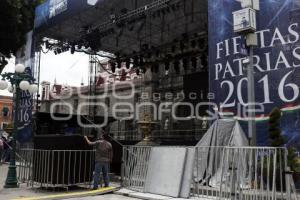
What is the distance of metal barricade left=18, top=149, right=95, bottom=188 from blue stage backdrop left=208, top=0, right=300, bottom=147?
13.8 feet

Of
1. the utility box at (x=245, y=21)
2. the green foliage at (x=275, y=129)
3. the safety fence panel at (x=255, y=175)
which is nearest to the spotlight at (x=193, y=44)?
the utility box at (x=245, y=21)

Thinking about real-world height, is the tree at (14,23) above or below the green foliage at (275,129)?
above

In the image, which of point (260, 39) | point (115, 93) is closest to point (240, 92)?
point (260, 39)

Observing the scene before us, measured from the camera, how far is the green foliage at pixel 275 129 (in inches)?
394

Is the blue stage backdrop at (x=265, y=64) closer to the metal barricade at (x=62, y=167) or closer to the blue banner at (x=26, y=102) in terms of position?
the metal barricade at (x=62, y=167)

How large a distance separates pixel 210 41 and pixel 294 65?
2.96m

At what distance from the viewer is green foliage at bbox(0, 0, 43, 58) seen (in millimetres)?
18422

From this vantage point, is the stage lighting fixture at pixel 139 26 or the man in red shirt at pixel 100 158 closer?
the man in red shirt at pixel 100 158

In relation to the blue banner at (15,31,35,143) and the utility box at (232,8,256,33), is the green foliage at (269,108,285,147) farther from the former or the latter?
the blue banner at (15,31,35,143)

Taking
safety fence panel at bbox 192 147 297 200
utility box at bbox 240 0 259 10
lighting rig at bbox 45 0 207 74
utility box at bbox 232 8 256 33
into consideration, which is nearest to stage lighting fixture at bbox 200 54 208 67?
lighting rig at bbox 45 0 207 74

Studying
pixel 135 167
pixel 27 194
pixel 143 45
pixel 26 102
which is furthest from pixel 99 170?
pixel 143 45

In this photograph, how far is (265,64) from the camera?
11.0 metres

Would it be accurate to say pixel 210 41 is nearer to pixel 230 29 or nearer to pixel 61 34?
pixel 230 29

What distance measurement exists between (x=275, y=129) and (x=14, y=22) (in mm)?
13659
